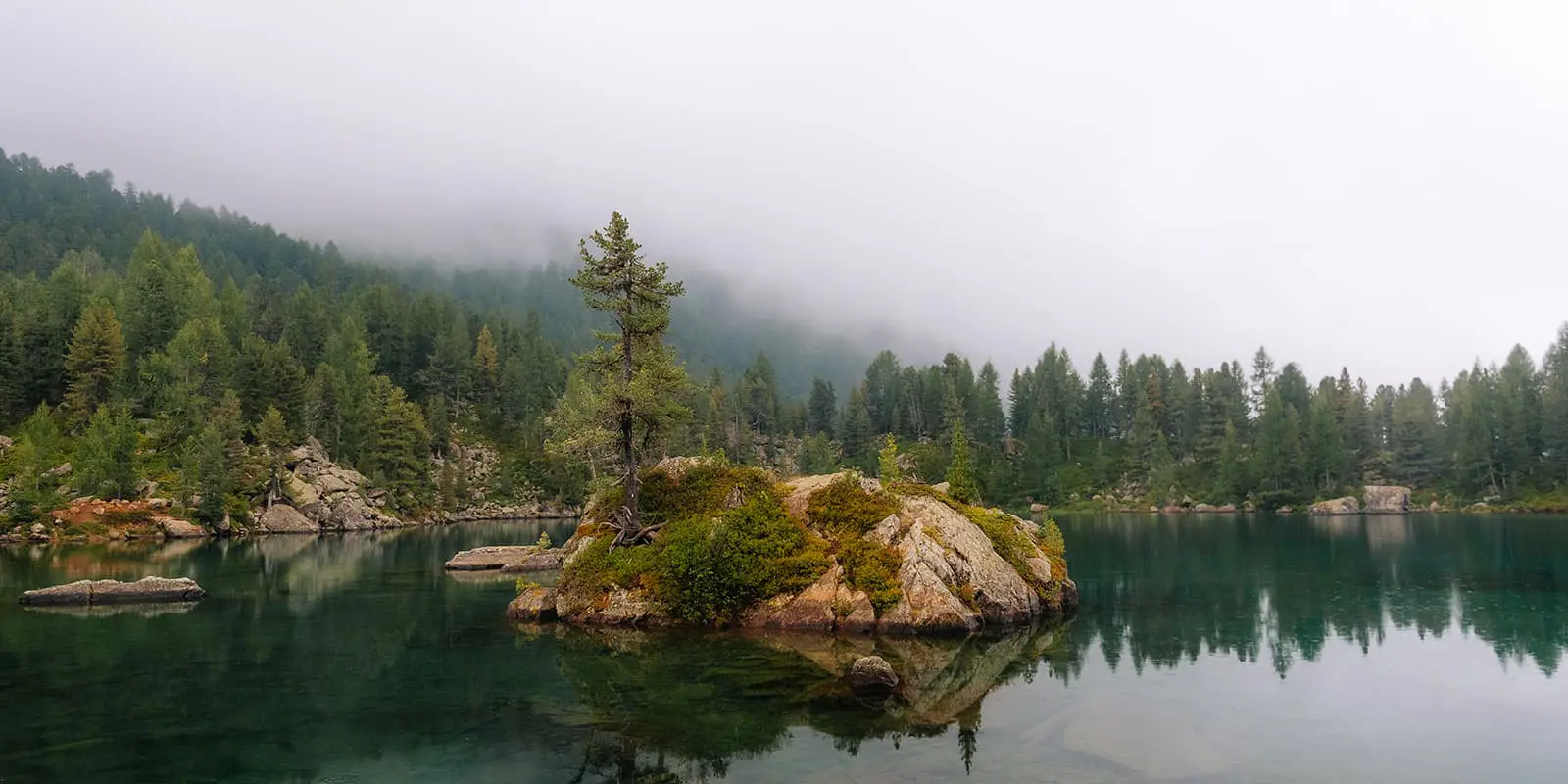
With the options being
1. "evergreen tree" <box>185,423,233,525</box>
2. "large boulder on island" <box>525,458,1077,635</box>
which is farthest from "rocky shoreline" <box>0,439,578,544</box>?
"large boulder on island" <box>525,458,1077,635</box>

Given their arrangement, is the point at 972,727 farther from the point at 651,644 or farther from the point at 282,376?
the point at 282,376

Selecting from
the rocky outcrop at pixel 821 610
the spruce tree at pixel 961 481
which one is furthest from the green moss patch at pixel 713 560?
the spruce tree at pixel 961 481

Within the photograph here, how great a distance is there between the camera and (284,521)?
110m

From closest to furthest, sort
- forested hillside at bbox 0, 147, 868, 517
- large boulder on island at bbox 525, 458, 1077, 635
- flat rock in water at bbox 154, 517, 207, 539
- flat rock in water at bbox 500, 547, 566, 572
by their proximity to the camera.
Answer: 1. large boulder on island at bbox 525, 458, 1077, 635
2. flat rock in water at bbox 500, 547, 566, 572
3. flat rock in water at bbox 154, 517, 207, 539
4. forested hillside at bbox 0, 147, 868, 517

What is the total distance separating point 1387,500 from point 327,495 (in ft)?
619

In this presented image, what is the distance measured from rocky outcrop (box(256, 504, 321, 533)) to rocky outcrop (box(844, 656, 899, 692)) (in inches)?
4166

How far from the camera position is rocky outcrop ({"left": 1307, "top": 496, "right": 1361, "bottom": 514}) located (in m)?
156

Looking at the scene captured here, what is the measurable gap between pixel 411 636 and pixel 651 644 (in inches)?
484

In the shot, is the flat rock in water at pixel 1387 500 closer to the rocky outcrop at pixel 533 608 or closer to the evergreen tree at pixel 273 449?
the rocky outcrop at pixel 533 608

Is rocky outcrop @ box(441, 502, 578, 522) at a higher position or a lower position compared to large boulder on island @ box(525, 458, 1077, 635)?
lower

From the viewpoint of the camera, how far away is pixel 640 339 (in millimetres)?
48844

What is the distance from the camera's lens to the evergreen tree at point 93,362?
11169cm

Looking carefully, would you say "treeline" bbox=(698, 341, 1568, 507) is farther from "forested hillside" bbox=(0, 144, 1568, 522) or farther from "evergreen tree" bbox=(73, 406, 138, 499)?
"evergreen tree" bbox=(73, 406, 138, 499)

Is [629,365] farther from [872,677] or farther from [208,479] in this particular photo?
[208,479]
